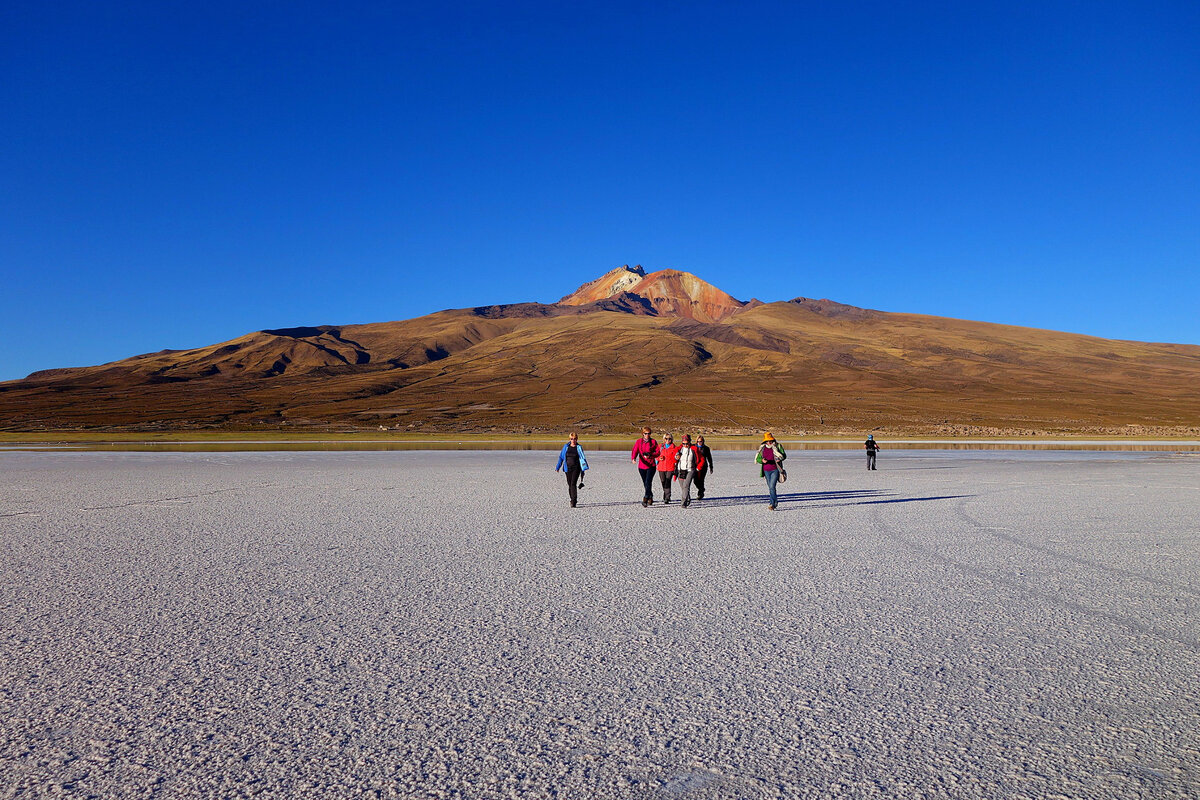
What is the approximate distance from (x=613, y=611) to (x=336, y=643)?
8.75 feet

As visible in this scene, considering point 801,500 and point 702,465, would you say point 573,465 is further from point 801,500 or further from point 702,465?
point 801,500

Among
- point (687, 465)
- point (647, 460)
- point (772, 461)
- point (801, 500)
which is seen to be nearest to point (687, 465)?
point (687, 465)

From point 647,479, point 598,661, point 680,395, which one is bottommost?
point 598,661

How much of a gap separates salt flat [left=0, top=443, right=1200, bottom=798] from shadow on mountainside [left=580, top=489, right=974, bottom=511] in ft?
13.5

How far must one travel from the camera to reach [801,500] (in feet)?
63.5

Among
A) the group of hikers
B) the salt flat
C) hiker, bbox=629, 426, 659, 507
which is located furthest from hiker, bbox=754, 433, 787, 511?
the salt flat

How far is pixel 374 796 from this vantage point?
432 centimetres

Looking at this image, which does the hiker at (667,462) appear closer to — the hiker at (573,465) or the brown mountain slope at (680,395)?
the hiker at (573,465)

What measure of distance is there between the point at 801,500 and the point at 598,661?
13.8 meters

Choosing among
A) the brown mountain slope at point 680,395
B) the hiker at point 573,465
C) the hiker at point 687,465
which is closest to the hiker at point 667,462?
the hiker at point 687,465

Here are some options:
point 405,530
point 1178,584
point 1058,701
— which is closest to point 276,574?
point 405,530

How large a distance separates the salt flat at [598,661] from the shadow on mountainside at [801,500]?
4.13 meters

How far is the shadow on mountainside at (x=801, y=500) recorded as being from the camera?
1822cm

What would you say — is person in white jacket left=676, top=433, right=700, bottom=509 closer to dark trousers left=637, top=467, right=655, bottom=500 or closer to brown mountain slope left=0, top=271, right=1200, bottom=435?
A: dark trousers left=637, top=467, right=655, bottom=500
